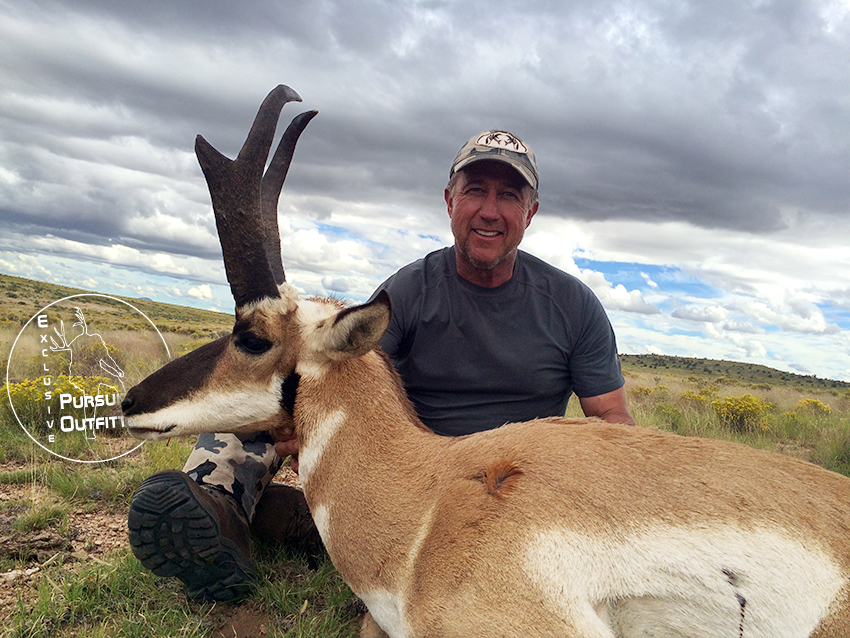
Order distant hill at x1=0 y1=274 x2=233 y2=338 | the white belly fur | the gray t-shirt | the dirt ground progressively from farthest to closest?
distant hill at x1=0 y1=274 x2=233 y2=338 → the gray t-shirt → the dirt ground → the white belly fur

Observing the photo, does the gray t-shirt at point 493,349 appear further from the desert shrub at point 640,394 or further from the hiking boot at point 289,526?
the desert shrub at point 640,394

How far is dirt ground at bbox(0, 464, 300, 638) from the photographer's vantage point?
414cm

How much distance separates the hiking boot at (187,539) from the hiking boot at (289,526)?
2.78 feet

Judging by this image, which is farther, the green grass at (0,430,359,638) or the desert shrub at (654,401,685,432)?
the desert shrub at (654,401,685,432)

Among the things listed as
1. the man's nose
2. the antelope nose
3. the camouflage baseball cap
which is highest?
the camouflage baseball cap

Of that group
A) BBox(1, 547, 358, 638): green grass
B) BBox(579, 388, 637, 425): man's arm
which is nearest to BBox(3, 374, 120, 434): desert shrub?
BBox(1, 547, 358, 638): green grass

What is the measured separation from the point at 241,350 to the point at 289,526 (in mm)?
2041

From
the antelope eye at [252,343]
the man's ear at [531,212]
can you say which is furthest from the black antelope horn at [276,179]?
the man's ear at [531,212]

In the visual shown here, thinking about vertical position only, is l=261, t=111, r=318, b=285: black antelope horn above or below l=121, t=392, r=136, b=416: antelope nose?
above

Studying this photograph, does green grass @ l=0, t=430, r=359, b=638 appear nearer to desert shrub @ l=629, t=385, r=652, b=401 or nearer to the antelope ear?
the antelope ear

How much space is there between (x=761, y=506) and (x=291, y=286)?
317 centimetres

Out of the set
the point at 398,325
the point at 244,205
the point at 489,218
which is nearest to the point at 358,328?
the point at 244,205

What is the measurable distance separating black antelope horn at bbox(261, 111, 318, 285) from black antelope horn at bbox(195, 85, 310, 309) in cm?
52

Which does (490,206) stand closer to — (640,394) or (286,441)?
(286,441)
